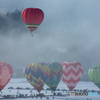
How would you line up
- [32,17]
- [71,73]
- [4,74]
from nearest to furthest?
[4,74] < [32,17] < [71,73]

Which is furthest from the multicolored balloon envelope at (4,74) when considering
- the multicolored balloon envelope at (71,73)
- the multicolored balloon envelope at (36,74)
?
the multicolored balloon envelope at (71,73)

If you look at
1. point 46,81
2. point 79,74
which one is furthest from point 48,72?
point 79,74

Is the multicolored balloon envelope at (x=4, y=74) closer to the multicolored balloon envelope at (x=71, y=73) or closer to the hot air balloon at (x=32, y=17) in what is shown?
the hot air balloon at (x=32, y=17)

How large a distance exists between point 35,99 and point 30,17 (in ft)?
63.6

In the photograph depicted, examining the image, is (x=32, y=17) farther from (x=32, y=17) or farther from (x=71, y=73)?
(x=71, y=73)

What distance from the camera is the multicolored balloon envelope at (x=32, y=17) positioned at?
3442 inches

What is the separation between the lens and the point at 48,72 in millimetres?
93125

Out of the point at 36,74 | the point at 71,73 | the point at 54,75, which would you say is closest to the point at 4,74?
the point at 36,74

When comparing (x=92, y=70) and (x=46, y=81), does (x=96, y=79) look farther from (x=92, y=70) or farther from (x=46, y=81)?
(x=46, y=81)

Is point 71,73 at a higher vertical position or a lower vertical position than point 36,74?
higher

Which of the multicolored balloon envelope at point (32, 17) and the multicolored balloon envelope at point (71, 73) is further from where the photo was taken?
the multicolored balloon envelope at point (71, 73)

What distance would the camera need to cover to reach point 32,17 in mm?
87438

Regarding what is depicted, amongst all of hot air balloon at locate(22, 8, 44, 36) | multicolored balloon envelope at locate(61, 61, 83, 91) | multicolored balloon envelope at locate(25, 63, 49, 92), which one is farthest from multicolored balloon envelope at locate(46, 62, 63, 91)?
hot air balloon at locate(22, 8, 44, 36)

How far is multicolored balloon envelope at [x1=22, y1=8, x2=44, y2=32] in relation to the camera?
287 ft
